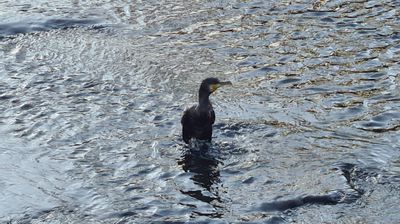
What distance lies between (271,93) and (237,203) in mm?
3610

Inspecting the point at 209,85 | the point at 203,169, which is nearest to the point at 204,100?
the point at 209,85

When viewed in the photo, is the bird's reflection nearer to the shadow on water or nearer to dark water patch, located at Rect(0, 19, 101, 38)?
the shadow on water

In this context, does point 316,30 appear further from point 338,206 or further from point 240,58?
point 338,206

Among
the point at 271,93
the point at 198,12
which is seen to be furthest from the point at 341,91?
the point at 198,12

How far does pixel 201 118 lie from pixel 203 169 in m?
0.73

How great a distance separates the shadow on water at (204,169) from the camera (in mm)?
11312

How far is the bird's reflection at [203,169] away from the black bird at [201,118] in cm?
18

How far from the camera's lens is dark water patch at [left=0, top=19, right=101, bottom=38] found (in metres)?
17.5

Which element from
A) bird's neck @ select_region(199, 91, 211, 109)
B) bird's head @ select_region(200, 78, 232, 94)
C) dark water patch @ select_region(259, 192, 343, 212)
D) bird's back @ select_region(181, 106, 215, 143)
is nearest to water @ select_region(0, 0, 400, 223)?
dark water patch @ select_region(259, 192, 343, 212)

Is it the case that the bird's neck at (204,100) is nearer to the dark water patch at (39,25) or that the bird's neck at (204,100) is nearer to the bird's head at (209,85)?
the bird's head at (209,85)

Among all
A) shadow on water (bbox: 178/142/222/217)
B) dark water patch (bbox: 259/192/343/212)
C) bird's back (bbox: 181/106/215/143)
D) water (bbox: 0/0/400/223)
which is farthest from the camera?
bird's back (bbox: 181/106/215/143)

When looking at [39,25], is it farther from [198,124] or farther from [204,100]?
[198,124]

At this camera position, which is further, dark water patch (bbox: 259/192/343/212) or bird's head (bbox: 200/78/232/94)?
bird's head (bbox: 200/78/232/94)

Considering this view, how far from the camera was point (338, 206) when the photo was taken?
1086 centimetres
